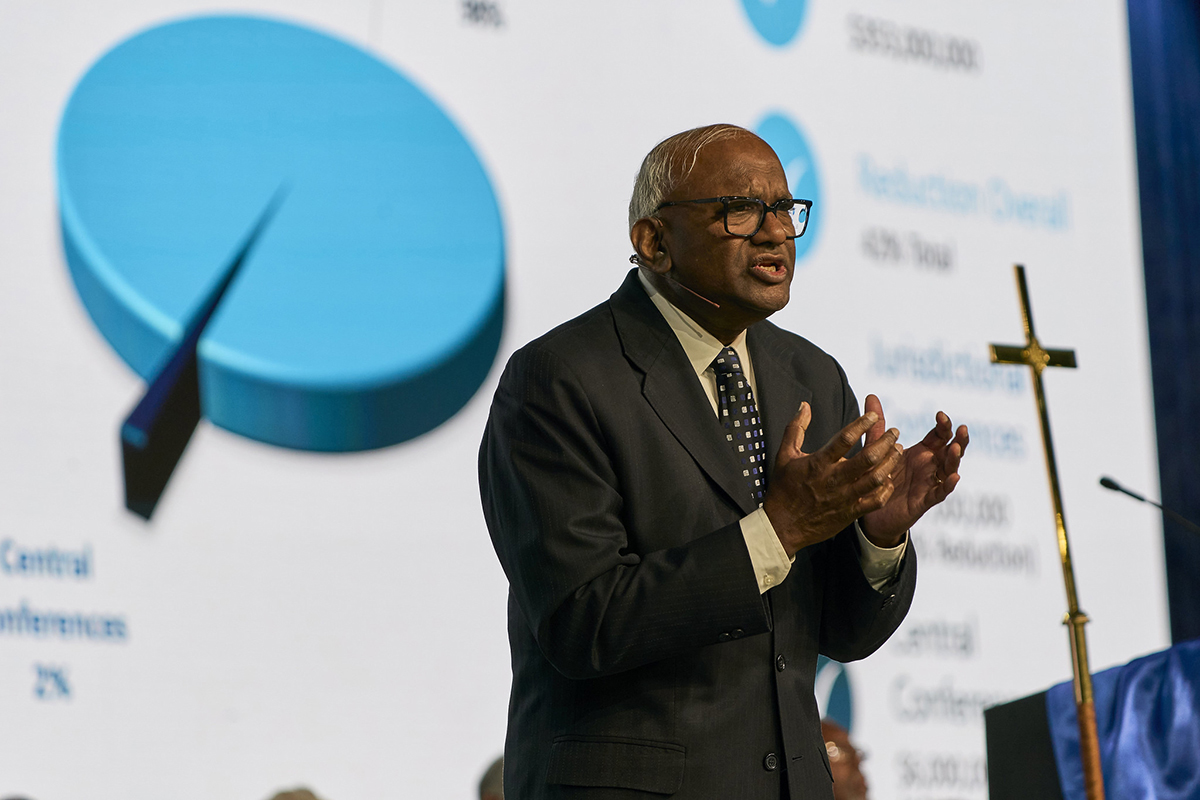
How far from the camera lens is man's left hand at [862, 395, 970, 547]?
203cm

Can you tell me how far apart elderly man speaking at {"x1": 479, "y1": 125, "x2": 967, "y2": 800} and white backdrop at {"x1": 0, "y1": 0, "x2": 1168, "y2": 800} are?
1.93 meters

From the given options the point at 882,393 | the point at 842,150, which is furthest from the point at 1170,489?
the point at 842,150

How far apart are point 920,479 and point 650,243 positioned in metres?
0.55

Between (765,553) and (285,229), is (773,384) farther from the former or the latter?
(285,229)

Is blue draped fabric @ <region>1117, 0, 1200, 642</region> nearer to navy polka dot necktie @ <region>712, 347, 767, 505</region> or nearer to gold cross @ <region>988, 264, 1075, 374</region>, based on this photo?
gold cross @ <region>988, 264, 1075, 374</region>

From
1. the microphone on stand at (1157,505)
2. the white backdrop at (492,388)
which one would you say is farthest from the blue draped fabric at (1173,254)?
the microphone on stand at (1157,505)

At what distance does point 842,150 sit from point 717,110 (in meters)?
0.55

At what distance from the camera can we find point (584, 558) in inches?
75.5

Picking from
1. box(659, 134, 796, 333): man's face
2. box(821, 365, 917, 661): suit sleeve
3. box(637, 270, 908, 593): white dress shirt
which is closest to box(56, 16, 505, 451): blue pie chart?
box(637, 270, 908, 593): white dress shirt

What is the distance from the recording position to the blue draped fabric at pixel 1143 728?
2.78m

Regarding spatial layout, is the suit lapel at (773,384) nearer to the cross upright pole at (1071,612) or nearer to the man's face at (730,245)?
the man's face at (730,245)

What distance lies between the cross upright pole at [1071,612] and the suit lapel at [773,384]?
554 mm

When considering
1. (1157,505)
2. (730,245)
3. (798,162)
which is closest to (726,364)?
(730,245)

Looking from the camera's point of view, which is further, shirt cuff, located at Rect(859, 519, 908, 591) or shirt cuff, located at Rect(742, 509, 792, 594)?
shirt cuff, located at Rect(859, 519, 908, 591)
